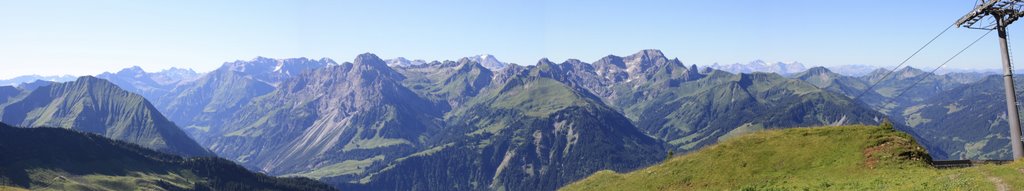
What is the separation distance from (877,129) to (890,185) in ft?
60.7

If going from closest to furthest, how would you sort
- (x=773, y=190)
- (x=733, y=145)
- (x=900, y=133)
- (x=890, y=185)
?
(x=890, y=185), (x=773, y=190), (x=900, y=133), (x=733, y=145)

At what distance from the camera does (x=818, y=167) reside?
2243 inches

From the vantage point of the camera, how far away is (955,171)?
48281mm

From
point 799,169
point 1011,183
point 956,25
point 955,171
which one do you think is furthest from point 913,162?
point 956,25

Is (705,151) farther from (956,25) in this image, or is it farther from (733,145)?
(956,25)

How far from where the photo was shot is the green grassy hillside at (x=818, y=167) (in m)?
45.6

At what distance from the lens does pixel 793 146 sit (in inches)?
2514

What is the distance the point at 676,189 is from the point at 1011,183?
28.0m

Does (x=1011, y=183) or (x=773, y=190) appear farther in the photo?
(x=773, y=190)

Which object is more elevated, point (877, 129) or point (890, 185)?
point (877, 129)

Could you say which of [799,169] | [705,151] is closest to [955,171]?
[799,169]

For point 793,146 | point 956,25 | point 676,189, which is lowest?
point 676,189

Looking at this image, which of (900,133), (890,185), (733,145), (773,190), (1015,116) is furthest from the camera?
(733,145)

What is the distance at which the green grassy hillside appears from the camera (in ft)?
149
